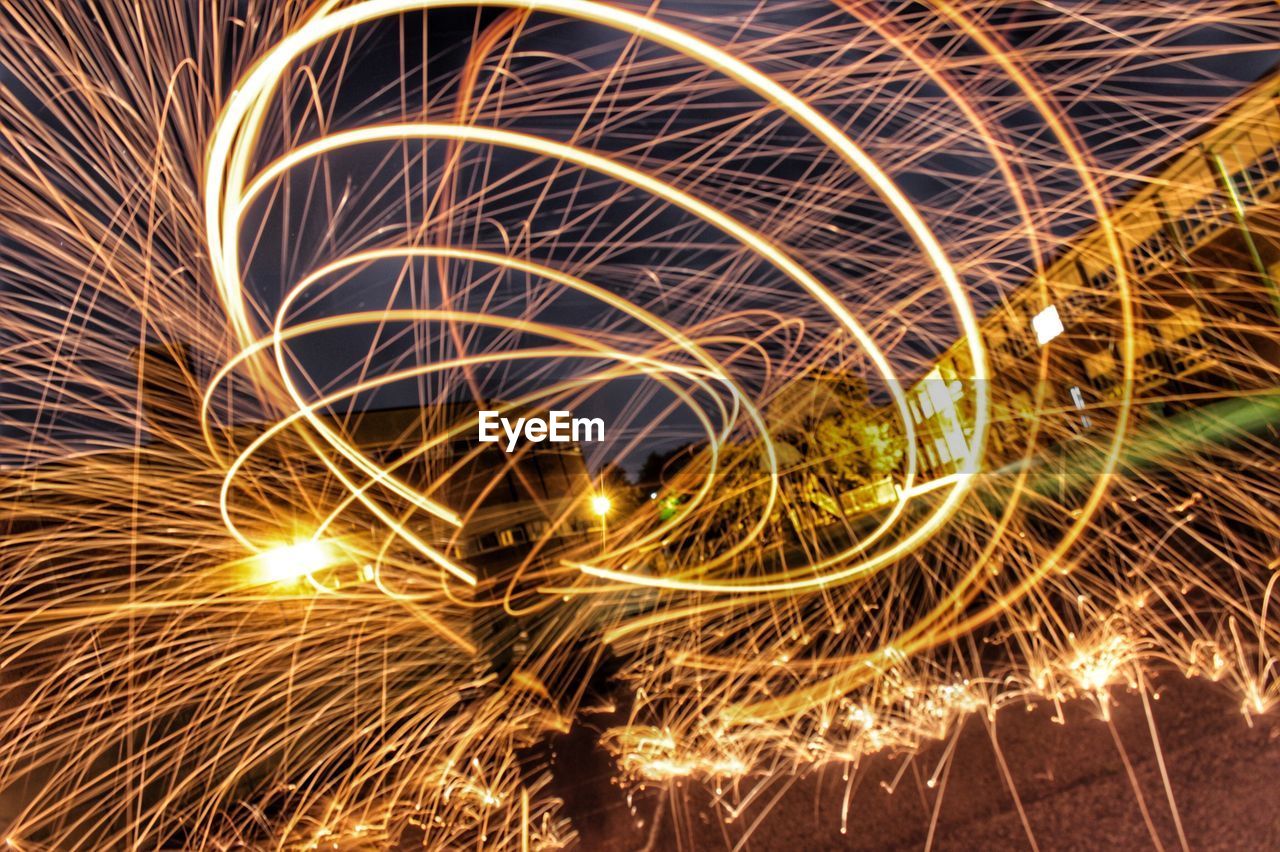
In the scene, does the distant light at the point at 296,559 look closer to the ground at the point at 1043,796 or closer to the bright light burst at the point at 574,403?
the bright light burst at the point at 574,403

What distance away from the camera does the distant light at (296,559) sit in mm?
3938

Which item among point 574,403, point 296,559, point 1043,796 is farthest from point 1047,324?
point 296,559

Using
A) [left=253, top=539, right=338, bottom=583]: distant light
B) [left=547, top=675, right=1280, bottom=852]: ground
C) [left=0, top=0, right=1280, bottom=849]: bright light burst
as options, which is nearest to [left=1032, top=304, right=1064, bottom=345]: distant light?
[left=0, top=0, right=1280, bottom=849]: bright light burst

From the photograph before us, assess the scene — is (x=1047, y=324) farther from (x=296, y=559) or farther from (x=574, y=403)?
A: (x=296, y=559)

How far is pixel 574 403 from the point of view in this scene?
4.01m

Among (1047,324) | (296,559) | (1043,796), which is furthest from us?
(1047,324)

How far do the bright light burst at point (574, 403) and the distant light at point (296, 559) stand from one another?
0.02 meters

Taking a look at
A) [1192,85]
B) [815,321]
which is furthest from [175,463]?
[1192,85]

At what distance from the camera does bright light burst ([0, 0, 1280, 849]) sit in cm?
263

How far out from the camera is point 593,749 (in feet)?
8.59

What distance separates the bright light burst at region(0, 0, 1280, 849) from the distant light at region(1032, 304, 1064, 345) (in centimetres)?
4

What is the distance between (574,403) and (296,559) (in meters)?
1.82

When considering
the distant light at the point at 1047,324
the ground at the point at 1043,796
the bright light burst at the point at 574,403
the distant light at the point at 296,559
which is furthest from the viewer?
the distant light at the point at 1047,324

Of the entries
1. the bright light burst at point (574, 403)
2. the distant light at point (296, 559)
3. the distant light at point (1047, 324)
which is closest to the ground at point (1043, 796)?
the bright light burst at point (574, 403)
